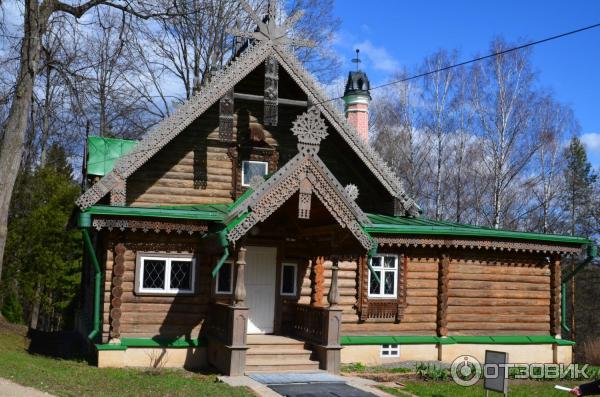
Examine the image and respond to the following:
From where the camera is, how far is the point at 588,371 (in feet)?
55.4

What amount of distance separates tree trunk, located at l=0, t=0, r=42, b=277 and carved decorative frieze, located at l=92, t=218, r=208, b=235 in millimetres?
5053

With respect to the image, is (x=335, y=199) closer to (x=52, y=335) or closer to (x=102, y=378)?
(x=102, y=378)

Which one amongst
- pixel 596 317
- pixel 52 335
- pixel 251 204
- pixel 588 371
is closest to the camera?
pixel 251 204

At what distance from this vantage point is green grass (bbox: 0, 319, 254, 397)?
11773 mm

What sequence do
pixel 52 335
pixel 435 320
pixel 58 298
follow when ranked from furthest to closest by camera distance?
1. pixel 58 298
2. pixel 52 335
3. pixel 435 320

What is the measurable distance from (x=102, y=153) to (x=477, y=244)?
33.4ft

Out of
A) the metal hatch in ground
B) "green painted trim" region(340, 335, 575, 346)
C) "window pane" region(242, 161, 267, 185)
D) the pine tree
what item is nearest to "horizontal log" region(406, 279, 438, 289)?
"green painted trim" region(340, 335, 575, 346)

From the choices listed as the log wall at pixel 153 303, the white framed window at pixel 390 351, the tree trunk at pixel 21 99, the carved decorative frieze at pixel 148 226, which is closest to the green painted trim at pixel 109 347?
the log wall at pixel 153 303

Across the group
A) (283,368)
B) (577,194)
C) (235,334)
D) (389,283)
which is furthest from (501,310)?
(577,194)

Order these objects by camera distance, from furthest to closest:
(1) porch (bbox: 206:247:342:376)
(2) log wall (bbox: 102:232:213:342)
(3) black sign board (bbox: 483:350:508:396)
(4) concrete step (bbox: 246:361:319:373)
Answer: (2) log wall (bbox: 102:232:213:342) < (4) concrete step (bbox: 246:361:319:373) < (1) porch (bbox: 206:247:342:376) < (3) black sign board (bbox: 483:350:508:396)

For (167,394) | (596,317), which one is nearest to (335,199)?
(167,394)

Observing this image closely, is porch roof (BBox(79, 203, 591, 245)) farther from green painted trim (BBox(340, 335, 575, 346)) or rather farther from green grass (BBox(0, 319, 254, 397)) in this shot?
green grass (BBox(0, 319, 254, 397))

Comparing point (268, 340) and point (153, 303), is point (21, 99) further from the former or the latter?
point (268, 340)

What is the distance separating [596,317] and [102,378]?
3479 cm
